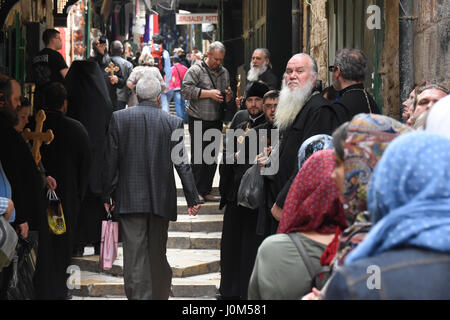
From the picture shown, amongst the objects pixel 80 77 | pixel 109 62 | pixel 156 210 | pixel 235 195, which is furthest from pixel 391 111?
pixel 109 62

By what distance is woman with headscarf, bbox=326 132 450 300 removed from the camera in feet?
7.63

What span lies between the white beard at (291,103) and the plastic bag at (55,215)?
222cm

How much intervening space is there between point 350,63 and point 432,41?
782 mm

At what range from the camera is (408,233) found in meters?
2.33

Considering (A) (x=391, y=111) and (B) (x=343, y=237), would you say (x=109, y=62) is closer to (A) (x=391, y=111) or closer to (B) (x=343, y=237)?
(A) (x=391, y=111)

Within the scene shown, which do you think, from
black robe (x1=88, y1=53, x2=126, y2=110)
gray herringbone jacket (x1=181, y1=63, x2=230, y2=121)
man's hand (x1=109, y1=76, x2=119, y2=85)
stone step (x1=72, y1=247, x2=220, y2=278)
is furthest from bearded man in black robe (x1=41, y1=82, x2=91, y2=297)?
man's hand (x1=109, y1=76, x2=119, y2=85)

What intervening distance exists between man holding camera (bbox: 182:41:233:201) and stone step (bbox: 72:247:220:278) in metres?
1.20

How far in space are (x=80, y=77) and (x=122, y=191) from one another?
2801 millimetres

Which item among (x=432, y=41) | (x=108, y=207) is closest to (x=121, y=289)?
(x=108, y=207)

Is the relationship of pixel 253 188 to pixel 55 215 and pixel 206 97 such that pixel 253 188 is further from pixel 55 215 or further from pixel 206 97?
pixel 206 97

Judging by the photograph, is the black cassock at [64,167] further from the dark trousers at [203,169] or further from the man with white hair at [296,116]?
the dark trousers at [203,169]

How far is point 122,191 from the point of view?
6980 millimetres
